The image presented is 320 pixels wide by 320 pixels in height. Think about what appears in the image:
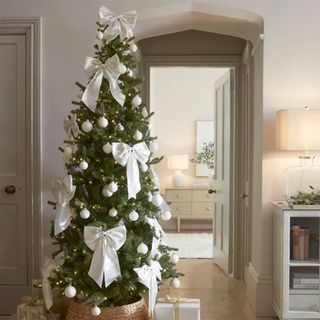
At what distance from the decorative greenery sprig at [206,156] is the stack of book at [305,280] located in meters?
4.90

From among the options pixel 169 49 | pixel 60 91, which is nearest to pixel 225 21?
pixel 169 49

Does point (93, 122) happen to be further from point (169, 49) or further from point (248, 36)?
point (169, 49)

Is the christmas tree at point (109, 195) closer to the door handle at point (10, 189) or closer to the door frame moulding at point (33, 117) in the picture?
the door frame moulding at point (33, 117)

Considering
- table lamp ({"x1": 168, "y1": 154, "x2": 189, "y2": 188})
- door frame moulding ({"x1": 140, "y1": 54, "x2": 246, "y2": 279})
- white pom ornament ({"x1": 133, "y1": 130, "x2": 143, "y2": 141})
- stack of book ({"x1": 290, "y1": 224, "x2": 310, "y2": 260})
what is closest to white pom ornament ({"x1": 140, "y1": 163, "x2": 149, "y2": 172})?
white pom ornament ({"x1": 133, "y1": 130, "x2": 143, "y2": 141})

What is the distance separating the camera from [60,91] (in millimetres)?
3801

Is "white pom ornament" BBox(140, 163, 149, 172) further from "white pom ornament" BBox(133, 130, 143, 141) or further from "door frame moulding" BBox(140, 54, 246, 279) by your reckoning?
"door frame moulding" BBox(140, 54, 246, 279)

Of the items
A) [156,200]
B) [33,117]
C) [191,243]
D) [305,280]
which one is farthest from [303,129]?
[191,243]

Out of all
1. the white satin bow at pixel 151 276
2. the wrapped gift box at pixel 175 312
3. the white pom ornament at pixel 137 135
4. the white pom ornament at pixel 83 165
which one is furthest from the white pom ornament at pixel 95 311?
the white pom ornament at pixel 137 135

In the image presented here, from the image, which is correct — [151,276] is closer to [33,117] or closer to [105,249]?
[105,249]

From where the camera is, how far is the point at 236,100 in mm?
5129

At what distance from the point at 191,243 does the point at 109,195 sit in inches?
178

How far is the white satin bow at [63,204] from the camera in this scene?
285cm

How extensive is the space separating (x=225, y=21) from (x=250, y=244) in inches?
81.6

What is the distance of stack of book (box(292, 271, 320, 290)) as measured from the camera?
3.47 m
